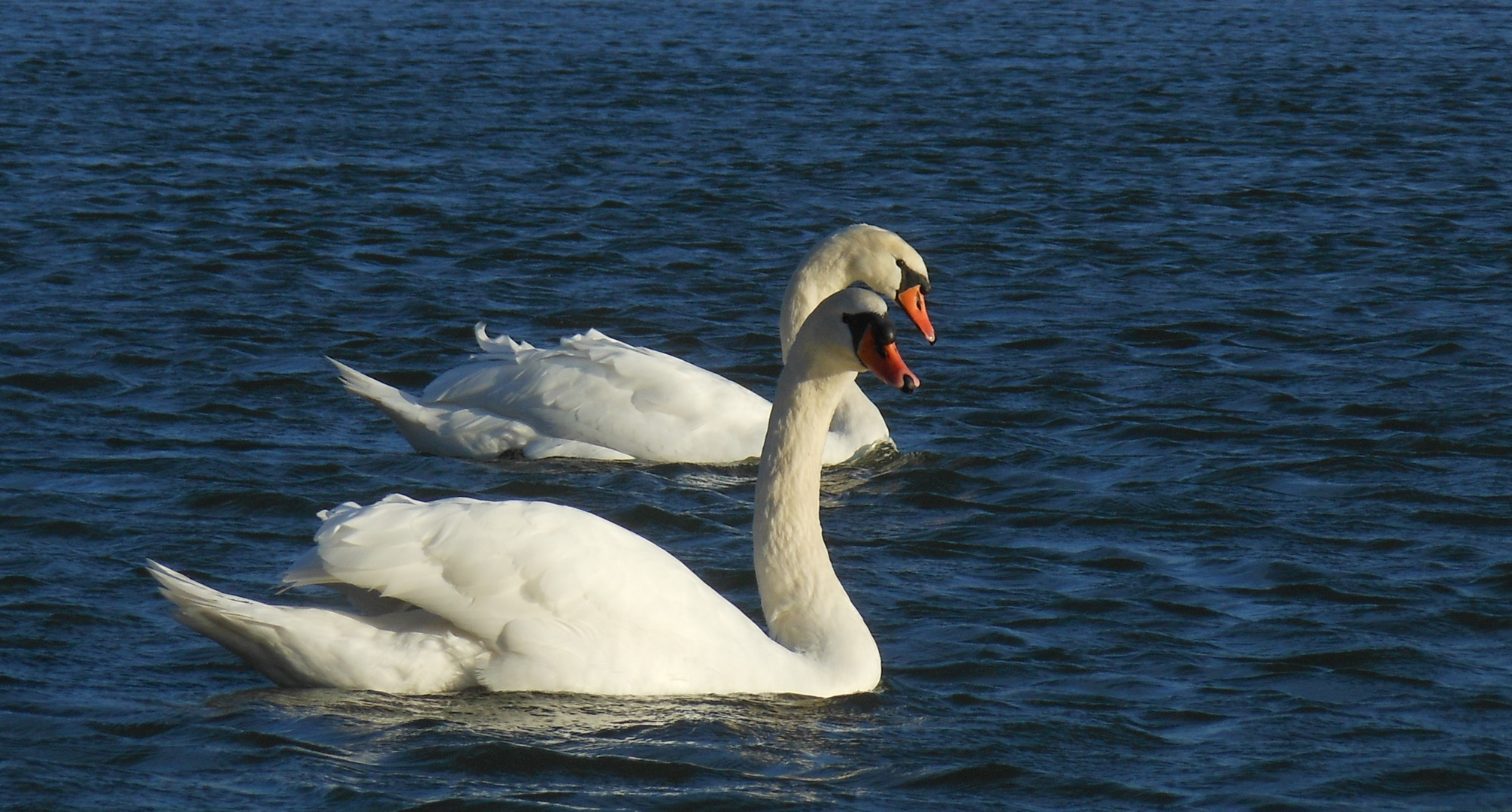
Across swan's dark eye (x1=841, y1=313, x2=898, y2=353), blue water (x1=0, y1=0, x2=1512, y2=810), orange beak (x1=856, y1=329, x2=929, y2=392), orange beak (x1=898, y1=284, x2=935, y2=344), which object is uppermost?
swan's dark eye (x1=841, y1=313, x2=898, y2=353)

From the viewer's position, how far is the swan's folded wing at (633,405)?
9.82m

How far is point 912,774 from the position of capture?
5.84 metres

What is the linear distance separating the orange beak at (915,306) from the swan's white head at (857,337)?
3.90m

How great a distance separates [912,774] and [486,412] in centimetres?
461

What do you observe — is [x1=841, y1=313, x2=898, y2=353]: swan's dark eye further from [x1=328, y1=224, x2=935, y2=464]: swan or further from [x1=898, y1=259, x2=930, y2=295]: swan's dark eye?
[x1=898, y1=259, x2=930, y2=295]: swan's dark eye

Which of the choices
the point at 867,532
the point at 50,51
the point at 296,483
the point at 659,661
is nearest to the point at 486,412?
the point at 296,483

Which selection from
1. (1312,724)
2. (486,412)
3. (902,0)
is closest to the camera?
(1312,724)

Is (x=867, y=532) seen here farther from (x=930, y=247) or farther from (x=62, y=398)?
(x=930, y=247)

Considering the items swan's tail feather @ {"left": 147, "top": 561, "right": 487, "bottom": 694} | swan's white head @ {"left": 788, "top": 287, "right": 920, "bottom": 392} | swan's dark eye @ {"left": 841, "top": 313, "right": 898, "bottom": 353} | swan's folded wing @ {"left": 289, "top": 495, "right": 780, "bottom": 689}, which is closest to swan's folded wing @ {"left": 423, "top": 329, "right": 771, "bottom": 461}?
swan's white head @ {"left": 788, "top": 287, "right": 920, "bottom": 392}

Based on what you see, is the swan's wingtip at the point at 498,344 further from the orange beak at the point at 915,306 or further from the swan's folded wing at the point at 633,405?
the orange beak at the point at 915,306

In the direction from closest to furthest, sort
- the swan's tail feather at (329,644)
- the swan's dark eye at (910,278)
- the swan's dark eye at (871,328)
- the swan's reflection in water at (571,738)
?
the swan's reflection in water at (571,738) < the swan's tail feather at (329,644) < the swan's dark eye at (871,328) < the swan's dark eye at (910,278)

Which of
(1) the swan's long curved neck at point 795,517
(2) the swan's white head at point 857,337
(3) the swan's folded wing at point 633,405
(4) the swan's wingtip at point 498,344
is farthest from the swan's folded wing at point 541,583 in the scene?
(4) the swan's wingtip at point 498,344

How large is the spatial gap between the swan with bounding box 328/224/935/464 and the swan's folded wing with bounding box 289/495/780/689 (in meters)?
3.53

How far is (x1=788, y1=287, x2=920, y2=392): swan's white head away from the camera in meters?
6.51
